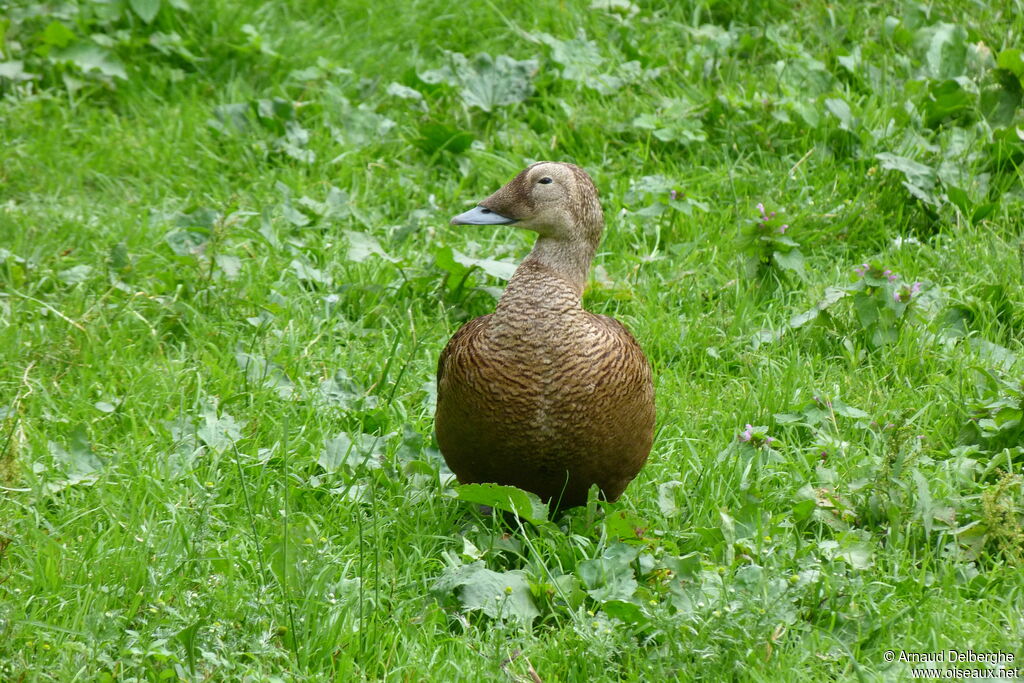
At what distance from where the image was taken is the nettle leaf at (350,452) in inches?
152

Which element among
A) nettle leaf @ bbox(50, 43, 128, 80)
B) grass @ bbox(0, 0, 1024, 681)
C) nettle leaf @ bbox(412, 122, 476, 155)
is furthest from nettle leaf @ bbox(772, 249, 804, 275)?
nettle leaf @ bbox(50, 43, 128, 80)

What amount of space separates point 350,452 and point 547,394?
82cm

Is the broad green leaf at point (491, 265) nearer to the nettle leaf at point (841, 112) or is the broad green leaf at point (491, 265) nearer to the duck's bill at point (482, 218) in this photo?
the duck's bill at point (482, 218)

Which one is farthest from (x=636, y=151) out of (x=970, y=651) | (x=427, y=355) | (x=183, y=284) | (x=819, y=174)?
(x=970, y=651)

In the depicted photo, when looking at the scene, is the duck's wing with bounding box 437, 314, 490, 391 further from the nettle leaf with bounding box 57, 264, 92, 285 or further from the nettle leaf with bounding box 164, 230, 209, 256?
the nettle leaf with bounding box 57, 264, 92, 285

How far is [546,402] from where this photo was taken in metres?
3.37

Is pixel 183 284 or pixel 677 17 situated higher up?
pixel 677 17

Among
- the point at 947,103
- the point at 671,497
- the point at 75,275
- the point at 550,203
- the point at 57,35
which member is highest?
the point at 550,203

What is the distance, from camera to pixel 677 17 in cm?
651

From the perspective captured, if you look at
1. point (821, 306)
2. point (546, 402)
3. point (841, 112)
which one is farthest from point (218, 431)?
point (841, 112)

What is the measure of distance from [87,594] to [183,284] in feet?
6.08

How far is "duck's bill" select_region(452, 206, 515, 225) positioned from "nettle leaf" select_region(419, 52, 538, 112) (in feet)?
6.89

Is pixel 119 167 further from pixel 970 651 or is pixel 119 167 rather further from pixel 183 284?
pixel 970 651

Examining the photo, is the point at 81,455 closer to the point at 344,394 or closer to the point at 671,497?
the point at 344,394
